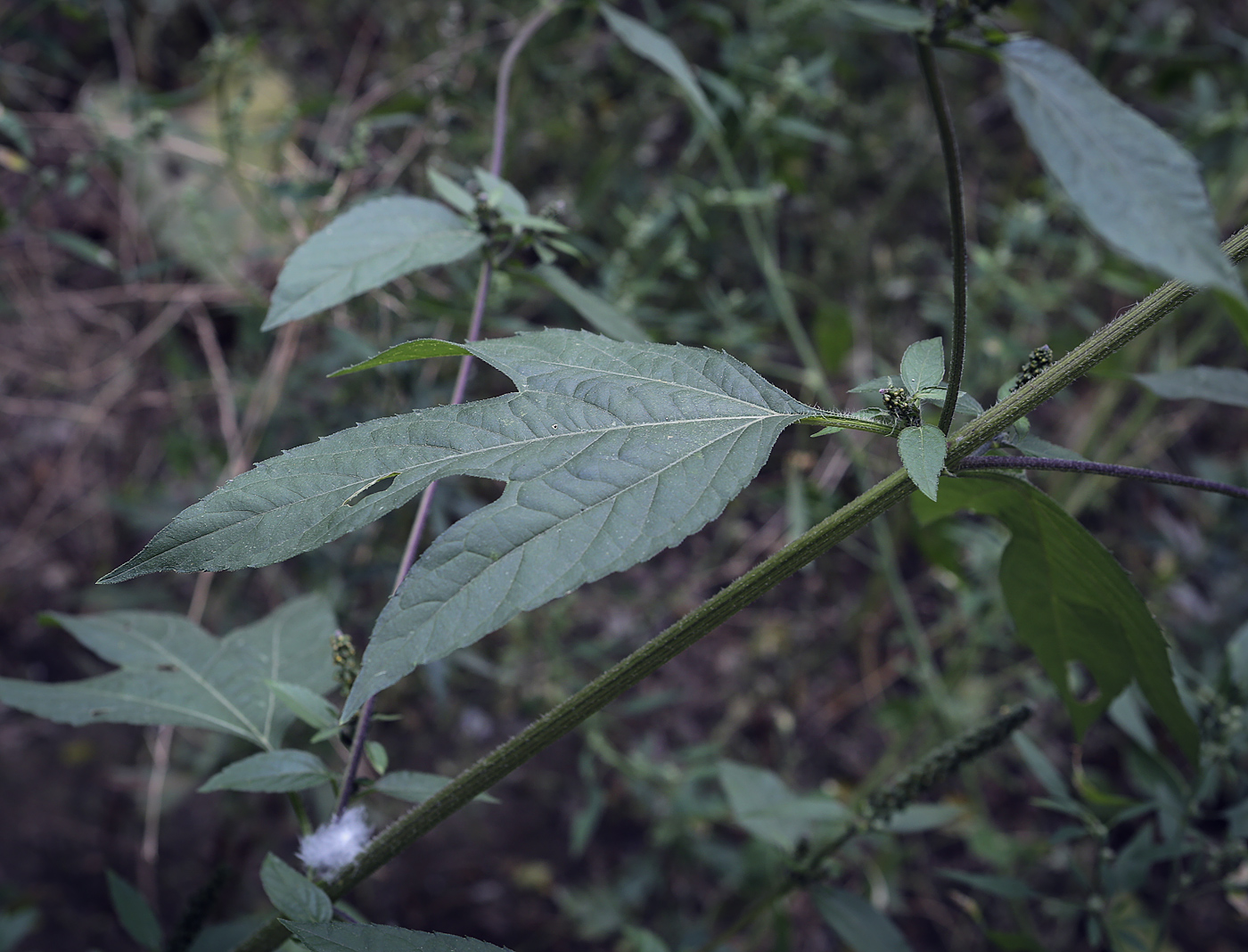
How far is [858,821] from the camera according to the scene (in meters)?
1.33

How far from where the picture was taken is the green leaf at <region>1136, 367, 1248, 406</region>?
119cm

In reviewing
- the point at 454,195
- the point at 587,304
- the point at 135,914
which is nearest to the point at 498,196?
the point at 454,195

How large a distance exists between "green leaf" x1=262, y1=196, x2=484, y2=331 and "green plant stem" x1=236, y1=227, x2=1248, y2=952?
629 millimetres

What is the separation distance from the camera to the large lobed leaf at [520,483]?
0.69 metres

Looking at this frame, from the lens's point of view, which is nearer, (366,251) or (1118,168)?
(1118,168)

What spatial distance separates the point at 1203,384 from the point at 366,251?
1221 mm

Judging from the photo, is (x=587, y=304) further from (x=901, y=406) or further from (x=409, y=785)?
(x=409, y=785)

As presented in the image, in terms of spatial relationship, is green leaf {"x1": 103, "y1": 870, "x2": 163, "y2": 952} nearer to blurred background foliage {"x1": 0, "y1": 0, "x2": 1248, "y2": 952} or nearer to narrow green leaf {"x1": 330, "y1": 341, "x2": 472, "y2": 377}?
blurred background foliage {"x1": 0, "y1": 0, "x2": 1248, "y2": 952}

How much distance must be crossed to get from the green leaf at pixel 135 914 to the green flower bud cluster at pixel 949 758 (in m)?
1.13

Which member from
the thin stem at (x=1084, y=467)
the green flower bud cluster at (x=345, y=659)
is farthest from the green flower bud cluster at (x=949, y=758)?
the green flower bud cluster at (x=345, y=659)

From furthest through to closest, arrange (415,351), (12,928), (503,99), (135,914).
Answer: (12,928) < (503,99) < (135,914) < (415,351)

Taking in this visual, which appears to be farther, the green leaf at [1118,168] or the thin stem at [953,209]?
the thin stem at [953,209]

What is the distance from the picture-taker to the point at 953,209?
750 millimetres

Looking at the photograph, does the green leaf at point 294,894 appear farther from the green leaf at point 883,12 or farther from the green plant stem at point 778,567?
the green leaf at point 883,12
